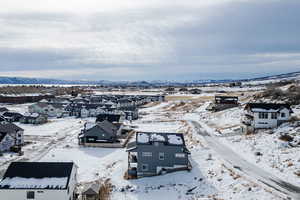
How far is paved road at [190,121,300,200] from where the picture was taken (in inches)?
1051

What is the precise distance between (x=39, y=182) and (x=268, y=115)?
127ft

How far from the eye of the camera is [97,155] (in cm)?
4706

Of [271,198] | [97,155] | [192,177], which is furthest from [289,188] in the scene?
[97,155]

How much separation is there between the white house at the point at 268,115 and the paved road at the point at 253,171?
791 cm

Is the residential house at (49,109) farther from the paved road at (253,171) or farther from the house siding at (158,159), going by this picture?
the house siding at (158,159)

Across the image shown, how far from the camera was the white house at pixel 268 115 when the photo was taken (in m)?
49.9

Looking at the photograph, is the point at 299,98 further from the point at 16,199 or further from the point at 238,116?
the point at 16,199

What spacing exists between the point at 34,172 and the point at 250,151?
27.5 metres

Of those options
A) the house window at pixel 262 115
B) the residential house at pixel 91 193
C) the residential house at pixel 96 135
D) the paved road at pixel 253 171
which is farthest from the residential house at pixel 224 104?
the residential house at pixel 91 193

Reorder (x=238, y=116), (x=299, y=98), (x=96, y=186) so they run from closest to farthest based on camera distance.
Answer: (x=96, y=186)
(x=299, y=98)
(x=238, y=116)

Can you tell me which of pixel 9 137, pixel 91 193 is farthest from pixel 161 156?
pixel 9 137

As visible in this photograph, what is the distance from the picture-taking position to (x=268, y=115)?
50531 mm

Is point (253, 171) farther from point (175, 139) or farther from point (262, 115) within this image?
point (262, 115)

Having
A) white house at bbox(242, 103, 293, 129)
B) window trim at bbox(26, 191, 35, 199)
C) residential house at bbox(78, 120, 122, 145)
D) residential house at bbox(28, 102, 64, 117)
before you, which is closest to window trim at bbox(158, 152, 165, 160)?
window trim at bbox(26, 191, 35, 199)
